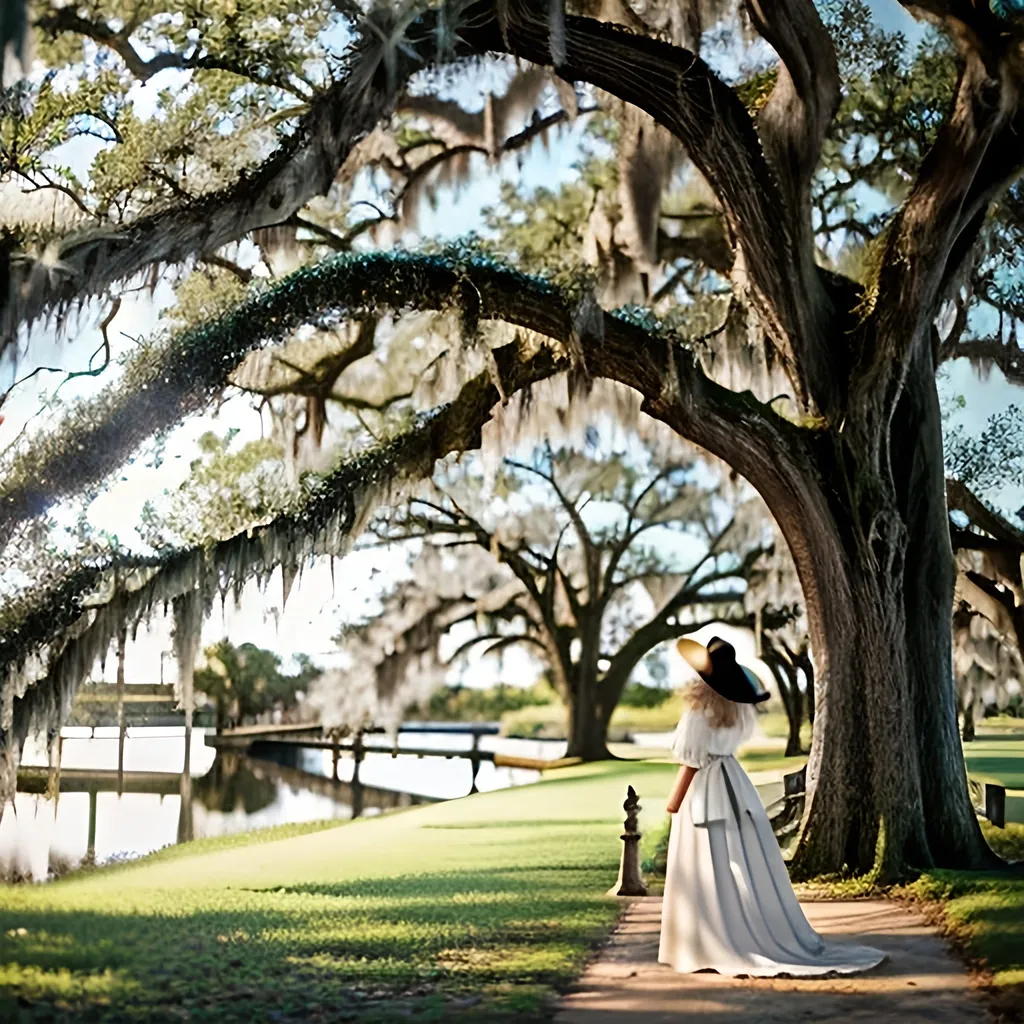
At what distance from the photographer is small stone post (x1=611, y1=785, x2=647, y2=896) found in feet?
14.8

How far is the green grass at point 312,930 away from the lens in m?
3.18

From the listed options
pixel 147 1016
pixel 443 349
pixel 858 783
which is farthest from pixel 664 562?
pixel 147 1016

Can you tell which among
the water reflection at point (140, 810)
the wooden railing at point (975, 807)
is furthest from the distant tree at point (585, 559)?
the water reflection at point (140, 810)

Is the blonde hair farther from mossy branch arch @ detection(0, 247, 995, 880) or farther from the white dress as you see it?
mossy branch arch @ detection(0, 247, 995, 880)

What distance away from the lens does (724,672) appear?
3527 mm

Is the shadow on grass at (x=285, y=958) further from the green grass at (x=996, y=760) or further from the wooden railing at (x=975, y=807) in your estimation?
the green grass at (x=996, y=760)

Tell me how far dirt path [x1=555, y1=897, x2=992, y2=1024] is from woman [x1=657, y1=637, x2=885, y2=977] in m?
0.05

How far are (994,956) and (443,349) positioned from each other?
3.57m

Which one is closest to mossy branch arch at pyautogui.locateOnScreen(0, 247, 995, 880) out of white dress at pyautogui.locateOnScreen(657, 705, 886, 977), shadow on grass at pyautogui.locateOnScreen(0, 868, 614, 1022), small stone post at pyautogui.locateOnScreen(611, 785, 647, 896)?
small stone post at pyautogui.locateOnScreen(611, 785, 647, 896)

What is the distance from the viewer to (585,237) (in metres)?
5.91

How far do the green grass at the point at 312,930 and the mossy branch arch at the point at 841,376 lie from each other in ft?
3.81

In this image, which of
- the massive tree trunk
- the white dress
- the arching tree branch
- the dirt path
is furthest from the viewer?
the massive tree trunk

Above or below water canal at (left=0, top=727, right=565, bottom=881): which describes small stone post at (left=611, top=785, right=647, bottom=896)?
below

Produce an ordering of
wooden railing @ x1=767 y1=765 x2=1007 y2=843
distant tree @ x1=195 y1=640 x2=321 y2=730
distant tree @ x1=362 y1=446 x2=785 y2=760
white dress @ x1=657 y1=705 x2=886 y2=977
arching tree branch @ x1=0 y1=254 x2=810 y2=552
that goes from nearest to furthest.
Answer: white dress @ x1=657 y1=705 x2=886 y2=977 → arching tree branch @ x1=0 y1=254 x2=810 y2=552 → distant tree @ x1=195 y1=640 x2=321 y2=730 → wooden railing @ x1=767 y1=765 x2=1007 y2=843 → distant tree @ x1=362 y1=446 x2=785 y2=760
